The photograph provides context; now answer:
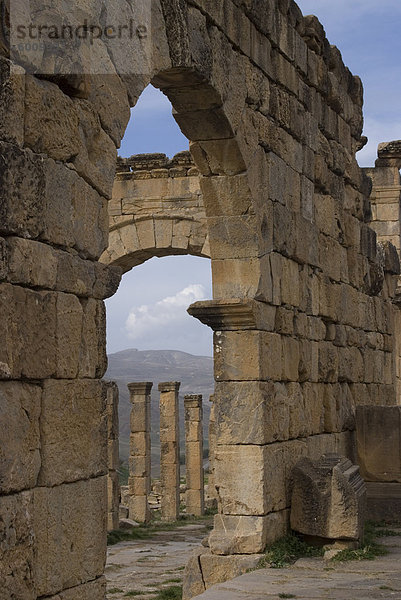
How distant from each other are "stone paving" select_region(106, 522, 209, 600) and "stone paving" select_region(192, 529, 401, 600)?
105 inches

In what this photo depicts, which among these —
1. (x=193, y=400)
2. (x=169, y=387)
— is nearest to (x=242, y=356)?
(x=169, y=387)

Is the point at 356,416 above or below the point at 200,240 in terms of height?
below

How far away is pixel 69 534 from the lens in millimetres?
5082

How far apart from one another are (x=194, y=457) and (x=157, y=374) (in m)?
92.7

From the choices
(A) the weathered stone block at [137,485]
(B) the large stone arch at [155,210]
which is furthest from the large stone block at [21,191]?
(A) the weathered stone block at [137,485]

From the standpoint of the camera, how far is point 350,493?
27.4ft

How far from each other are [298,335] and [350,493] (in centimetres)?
187

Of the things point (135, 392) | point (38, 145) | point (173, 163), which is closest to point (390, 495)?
point (38, 145)

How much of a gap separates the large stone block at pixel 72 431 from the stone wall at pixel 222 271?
11 mm

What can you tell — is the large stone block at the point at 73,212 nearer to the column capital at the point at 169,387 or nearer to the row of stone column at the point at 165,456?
the row of stone column at the point at 165,456

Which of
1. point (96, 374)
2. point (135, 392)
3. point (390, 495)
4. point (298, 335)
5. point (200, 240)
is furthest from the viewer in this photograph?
point (135, 392)

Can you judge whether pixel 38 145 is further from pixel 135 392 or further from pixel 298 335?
pixel 135 392

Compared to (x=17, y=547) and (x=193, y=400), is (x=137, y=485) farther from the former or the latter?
(x=17, y=547)

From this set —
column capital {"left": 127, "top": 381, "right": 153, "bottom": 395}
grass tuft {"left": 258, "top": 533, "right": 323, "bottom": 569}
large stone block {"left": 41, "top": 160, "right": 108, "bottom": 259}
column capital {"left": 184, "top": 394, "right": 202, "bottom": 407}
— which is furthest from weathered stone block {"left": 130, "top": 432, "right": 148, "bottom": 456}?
large stone block {"left": 41, "top": 160, "right": 108, "bottom": 259}
